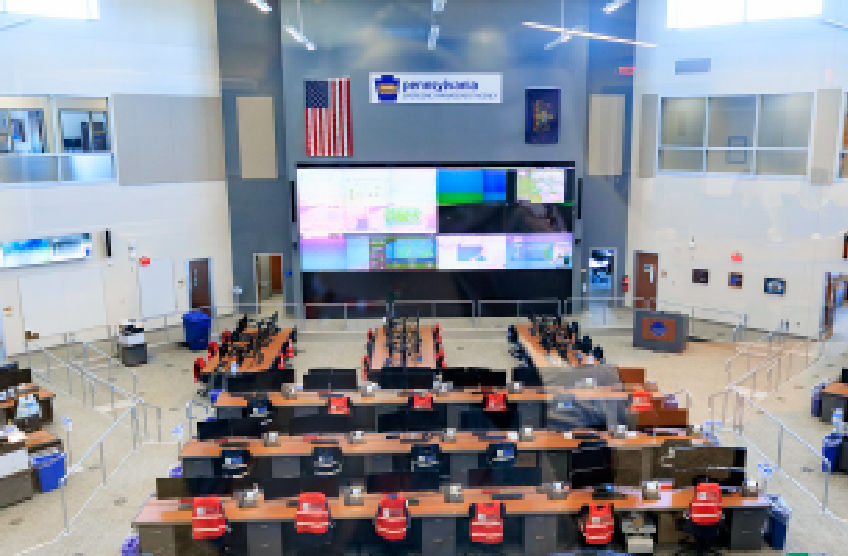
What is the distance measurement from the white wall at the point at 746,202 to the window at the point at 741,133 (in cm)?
24

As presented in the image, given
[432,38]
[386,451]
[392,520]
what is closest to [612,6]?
[432,38]

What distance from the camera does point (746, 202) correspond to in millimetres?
11797

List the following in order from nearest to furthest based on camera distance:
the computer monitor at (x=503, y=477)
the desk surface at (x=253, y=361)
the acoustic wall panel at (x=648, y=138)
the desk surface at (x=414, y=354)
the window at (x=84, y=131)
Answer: the computer monitor at (x=503, y=477)
the desk surface at (x=253, y=361)
the desk surface at (x=414, y=354)
the acoustic wall panel at (x=648, y=138)
the window at (x=84, y=131)

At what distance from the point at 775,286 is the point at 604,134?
24.7ft

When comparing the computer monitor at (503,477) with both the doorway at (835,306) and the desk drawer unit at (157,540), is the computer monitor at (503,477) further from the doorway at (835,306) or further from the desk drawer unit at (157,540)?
the doorway at (835,306)

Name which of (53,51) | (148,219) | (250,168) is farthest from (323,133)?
(53,51)

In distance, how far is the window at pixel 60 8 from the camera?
1394 centimetres

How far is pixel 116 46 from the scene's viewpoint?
16031 millimetres

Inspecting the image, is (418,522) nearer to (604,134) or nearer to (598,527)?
(598,527)

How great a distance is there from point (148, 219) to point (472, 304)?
25.2ft

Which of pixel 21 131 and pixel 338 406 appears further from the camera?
pixel 21 131

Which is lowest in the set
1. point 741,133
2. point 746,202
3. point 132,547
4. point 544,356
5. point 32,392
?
point 132,547

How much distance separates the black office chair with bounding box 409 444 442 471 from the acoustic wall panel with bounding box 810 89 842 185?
5618 mm

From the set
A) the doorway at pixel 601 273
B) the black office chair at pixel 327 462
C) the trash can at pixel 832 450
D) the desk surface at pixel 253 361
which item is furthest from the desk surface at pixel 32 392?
the doorway at pixel 601 273
